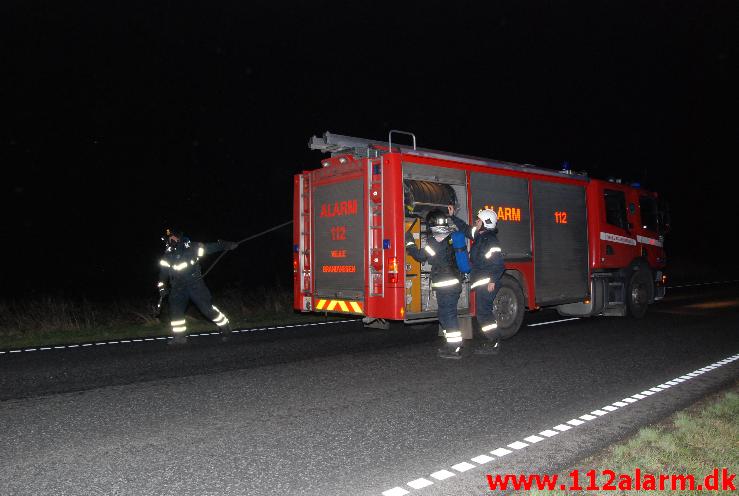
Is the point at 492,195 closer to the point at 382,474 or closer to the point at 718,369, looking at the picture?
the point at 718,369

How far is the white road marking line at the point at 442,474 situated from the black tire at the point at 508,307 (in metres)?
5.30

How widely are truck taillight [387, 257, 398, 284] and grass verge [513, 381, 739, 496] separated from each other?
3.69 m

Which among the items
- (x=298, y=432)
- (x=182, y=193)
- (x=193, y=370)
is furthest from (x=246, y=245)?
(x=298, y=432)

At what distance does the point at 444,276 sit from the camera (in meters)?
7.59

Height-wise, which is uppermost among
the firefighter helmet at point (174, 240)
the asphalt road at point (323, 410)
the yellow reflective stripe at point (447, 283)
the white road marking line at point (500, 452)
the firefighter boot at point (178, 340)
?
the firefighter helmet at point (174, 240)

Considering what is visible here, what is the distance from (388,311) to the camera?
7.92 metres

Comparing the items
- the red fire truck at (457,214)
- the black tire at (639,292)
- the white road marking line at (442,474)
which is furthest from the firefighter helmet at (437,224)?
the black tire at (639,292)

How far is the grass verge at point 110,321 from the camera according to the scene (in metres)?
9.63

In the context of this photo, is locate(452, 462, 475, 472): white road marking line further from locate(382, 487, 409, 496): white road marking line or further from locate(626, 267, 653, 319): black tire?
locate(626, 267, 653, 319): black tire

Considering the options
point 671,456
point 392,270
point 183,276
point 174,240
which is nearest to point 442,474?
point 671,456

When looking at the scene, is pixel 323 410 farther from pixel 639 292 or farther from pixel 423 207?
pixel 639 292

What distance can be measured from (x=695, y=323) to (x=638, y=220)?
7.16 feet

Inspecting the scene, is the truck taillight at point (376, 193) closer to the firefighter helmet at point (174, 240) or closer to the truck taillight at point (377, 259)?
the truck taillight at point (377, 259)

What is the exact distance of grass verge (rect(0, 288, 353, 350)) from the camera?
9.63 m
